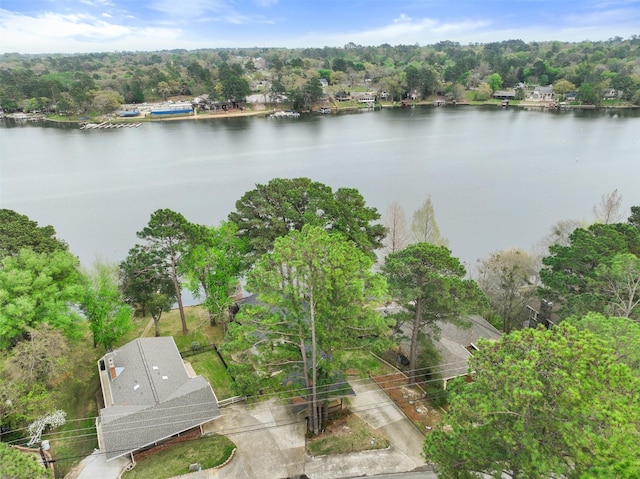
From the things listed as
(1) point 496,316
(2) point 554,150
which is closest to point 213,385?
(1) point 496,316

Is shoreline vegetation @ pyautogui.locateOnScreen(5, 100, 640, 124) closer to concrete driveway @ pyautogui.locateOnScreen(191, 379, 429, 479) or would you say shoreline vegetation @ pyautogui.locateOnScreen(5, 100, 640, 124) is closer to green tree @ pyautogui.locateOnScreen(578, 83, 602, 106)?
green tree @ pyautogui.locateOnScreen(578, 83, 602, 106)

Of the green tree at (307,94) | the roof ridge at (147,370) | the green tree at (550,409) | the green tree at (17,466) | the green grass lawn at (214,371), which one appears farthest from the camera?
the green tree at (307,94)

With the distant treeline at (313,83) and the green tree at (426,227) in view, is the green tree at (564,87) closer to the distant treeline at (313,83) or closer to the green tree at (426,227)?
the distant treeline at (313,83)

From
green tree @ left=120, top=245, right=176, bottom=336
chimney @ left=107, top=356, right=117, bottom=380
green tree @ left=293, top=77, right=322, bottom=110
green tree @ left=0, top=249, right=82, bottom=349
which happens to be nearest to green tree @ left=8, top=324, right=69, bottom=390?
green tree @ left=0, top=249, right=82, bottom=349

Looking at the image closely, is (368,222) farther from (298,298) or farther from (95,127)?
(95,127)

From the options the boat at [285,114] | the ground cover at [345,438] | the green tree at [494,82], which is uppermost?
the green tree at [494,82]

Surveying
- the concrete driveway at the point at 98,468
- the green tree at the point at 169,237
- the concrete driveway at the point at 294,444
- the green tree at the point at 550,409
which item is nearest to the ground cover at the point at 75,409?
the concrete driveway at the point at 98,468
